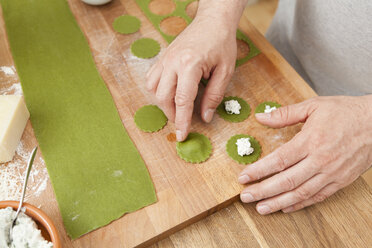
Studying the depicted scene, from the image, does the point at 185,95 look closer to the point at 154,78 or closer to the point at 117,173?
the point at 154,78

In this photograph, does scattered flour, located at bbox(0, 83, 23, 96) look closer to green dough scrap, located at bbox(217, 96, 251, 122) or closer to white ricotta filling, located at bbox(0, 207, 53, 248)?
white ricotta filling, located at bbox(0, 207, 53, 248)

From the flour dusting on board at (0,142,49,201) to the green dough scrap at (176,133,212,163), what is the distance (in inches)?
15.4

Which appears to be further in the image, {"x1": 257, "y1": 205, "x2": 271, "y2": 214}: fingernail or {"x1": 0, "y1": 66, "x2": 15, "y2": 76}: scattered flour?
{"x1": 0, "y1": 66, "x2": 15, "y2": 76}: scattered flour

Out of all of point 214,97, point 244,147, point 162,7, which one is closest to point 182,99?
point 214,97

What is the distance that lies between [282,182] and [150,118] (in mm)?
443

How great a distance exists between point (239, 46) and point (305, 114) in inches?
16.5

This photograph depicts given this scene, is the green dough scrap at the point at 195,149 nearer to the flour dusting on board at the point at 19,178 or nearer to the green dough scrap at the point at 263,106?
the green dough scrap at the point at 263,106

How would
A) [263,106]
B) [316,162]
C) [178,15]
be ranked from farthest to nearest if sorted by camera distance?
[178,15] < [263,106] < [316,162]

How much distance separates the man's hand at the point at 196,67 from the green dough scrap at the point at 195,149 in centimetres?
3

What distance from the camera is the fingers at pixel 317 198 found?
3.00 feet

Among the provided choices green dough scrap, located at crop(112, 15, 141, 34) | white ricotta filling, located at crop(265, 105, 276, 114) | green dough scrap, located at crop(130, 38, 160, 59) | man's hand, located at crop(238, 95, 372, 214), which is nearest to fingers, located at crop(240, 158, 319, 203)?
man's hand, located at crop(238, 95, 372, 214)

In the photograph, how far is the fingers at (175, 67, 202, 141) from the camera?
0.97 m

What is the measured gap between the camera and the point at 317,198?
0.92 m

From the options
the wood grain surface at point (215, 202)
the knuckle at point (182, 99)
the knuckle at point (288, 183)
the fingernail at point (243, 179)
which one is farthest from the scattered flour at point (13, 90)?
the knuckle at point (288, 183)
